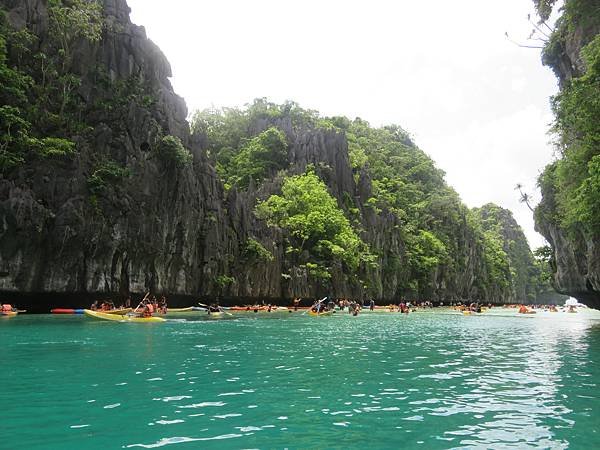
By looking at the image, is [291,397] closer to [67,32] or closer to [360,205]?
[67,32]

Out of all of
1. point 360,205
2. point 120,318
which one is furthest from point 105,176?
point 360,205

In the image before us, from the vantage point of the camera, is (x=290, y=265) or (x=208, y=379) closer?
(x=208, y=379)

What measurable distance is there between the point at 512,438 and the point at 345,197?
70556 millimetres

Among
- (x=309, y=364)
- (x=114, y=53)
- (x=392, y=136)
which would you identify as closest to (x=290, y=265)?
(x=114, y=53)

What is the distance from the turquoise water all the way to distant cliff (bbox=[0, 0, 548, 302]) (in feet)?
64.8

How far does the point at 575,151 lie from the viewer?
24.7 metres

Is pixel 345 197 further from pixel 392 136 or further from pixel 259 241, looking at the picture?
pixel 392 136

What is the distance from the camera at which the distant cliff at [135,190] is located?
1379 inches

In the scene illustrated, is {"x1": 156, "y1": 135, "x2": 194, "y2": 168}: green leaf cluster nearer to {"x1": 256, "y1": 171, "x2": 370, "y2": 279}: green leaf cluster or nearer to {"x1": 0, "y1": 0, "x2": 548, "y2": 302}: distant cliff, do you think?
{"x1": 0, "y1": 0, "x2": 548, "y2": 302}: distant cliff

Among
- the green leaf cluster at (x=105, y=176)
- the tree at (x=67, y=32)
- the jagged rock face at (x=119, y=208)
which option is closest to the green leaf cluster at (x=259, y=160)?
the jagged rock face at (x=119, y=208)

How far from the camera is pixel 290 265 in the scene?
58.1m

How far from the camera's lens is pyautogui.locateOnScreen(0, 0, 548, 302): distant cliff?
1379 inches

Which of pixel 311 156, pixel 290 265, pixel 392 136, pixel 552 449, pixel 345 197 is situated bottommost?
pixel 552 449

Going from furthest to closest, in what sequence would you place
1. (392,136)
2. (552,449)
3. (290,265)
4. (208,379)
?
(392,136) < (290,265) < (208,379) < (552,449)
